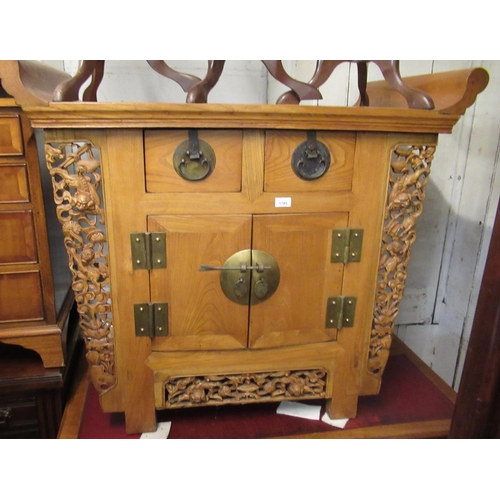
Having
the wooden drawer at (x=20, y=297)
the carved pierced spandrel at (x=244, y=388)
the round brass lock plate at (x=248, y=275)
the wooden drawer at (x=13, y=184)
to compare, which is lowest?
the carved pierced spandrel at (x=244, y=388)

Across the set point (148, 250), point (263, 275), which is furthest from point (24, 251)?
point (263, 275)

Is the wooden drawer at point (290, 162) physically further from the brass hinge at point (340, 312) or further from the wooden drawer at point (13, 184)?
the wooden drawer at point (13, 184)

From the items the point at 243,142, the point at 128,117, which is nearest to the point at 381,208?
the point at 243,142

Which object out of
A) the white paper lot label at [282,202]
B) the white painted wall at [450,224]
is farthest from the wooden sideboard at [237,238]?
the white painted wall at [450,224]

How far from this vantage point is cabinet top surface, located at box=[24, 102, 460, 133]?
0.82 meters

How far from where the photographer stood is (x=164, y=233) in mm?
923

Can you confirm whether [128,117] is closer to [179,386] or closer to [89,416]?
[179,386]

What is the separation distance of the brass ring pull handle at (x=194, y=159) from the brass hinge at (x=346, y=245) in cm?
34

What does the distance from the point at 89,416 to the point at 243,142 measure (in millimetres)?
832

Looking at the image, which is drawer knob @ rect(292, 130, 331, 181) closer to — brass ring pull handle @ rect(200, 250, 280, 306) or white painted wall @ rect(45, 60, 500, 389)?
brass ring pull handle @ rect(200, 250, 280, 306)

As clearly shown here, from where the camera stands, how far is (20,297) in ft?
3.85

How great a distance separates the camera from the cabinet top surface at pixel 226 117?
822mm

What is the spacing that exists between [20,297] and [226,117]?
2.61 feet

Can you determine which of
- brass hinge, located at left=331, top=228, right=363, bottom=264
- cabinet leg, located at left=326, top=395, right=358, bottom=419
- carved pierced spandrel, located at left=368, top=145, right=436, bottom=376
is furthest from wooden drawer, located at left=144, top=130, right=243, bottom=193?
cabinet leg, located at left=326, top=395, right=358, bottom=419
